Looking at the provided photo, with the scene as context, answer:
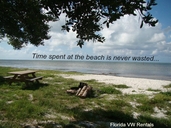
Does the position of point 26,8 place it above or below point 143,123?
above

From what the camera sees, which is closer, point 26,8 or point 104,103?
point 26,8

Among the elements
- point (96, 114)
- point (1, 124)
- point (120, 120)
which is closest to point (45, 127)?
point (1, 124)

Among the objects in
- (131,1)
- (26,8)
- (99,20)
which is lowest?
(99,20)

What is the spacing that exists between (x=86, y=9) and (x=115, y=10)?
83 centimetres

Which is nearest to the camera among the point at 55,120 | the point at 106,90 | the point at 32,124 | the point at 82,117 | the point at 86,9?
the point at 86,9

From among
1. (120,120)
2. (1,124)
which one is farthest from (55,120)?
(120,120)

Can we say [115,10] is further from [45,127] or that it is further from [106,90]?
[106,90]

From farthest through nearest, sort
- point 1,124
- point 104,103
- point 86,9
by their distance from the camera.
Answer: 1. point 104,103
2. point 1,124
3. point 86,9

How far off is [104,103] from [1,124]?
4.36m

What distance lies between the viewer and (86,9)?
3.54 metres

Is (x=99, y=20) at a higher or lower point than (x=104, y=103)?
higher

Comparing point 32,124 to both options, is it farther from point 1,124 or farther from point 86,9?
point 86,9

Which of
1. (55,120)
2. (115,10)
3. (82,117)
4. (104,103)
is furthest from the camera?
(104,103)

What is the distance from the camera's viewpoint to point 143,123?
15.8 feet
